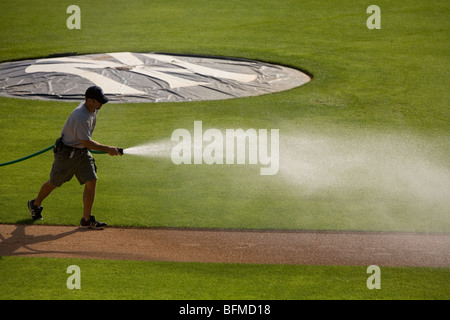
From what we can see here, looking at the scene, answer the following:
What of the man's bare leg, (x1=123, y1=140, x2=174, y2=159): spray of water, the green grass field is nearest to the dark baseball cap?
the man's bare leg

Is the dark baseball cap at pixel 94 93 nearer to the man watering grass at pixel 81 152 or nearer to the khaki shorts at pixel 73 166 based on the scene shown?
the man watering grass at pixel 81 152

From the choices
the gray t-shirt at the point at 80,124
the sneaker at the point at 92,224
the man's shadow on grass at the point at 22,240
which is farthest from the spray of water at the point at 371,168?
the man's shadow on grass at the point at 22,240

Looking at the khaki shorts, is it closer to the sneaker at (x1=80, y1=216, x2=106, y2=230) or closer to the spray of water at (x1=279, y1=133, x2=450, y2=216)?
the sneaker at (x1=80, y1=216, x2=106, y2=230)

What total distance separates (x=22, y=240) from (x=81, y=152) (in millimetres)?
1491

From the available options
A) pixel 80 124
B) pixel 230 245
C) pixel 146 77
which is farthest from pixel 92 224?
pixel 146 77

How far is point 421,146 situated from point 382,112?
98.1 inches

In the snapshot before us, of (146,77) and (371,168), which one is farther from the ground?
(146,77)

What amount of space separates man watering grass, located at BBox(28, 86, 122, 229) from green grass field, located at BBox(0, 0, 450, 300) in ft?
1.54

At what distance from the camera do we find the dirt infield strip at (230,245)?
342 inches

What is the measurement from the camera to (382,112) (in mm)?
15938

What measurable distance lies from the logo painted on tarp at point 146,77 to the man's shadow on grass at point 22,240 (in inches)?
302

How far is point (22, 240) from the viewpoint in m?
9.23

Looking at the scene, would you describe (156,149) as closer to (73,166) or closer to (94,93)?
(73,166)
